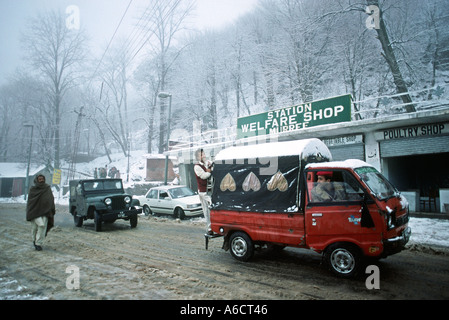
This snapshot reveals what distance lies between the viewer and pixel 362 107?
22500 mm

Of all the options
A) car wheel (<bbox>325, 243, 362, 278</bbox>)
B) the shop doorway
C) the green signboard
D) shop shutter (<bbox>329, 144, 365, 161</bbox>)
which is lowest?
car wheel (<bbox>325, 243, 362, 278</bbox>)

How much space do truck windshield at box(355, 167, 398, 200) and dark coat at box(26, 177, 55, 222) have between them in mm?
7706

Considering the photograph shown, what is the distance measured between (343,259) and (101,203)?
918 cm

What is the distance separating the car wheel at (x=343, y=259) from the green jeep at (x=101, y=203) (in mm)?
8402

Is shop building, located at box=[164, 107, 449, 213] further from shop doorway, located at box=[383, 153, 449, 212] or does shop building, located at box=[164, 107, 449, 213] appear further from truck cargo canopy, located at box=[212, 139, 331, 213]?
truck cargo canopy, located at box=[212, 139, 331, 213]

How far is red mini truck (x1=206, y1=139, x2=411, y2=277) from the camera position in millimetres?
4312

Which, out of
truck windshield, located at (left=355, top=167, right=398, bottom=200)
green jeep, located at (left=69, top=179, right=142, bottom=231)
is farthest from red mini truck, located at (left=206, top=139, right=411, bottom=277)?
green jeep, located at (left=69, top=179, right=142, bottom=231)

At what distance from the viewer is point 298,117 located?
14172mm

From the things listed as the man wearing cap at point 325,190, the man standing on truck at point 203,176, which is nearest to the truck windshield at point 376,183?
the man wearing cap at point 325,190

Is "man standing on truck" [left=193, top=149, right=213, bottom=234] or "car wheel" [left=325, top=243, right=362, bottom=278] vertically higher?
"man standing on truck" [left=193, top=149, right=213, bottom=234]

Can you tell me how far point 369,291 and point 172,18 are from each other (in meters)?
34.3

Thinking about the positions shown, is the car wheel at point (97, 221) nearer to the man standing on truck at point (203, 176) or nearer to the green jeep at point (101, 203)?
the green jeep at point (101, 203)

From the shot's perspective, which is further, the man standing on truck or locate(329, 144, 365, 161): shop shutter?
locate(329, 144, 365, 161): shop shutter
